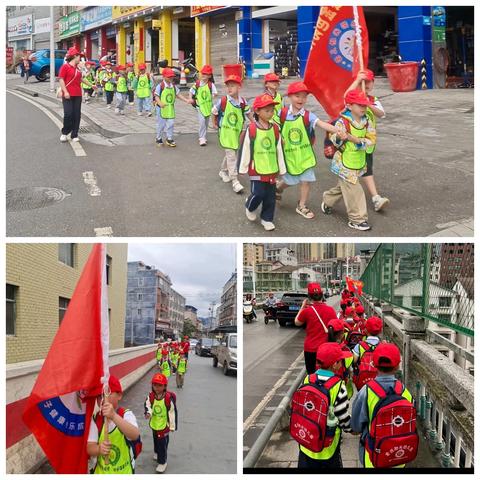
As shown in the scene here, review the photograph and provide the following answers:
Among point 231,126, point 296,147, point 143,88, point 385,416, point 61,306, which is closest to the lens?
point 385,416

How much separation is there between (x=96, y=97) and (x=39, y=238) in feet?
58.8

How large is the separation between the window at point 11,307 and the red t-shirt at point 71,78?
15.9ft

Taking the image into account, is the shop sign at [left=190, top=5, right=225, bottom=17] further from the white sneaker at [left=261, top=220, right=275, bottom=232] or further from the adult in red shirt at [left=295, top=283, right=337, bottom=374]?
the adult in red shirt at [left=295, top=283, right=337, bottom=374]

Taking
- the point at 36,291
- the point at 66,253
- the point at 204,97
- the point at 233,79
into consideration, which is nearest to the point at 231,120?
the point at 233,79

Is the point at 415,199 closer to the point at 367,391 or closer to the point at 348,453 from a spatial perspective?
the point at 348,453

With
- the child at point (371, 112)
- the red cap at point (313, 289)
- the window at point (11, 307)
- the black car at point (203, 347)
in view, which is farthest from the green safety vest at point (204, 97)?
the black car at point (203, 347)

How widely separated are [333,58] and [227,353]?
33.7 feet

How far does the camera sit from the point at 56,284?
31.1 feet

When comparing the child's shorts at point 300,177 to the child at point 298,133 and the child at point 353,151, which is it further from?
the child at point 353,151

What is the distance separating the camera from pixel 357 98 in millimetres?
6648

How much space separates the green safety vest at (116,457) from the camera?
13.7 feet

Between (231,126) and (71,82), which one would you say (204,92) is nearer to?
(71,82)

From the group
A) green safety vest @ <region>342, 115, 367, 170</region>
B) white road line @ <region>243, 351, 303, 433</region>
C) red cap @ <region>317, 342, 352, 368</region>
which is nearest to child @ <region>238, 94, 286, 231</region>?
green safety vest @ <region>342, 115, 367, 170</region>

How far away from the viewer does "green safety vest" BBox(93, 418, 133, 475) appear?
418cm
